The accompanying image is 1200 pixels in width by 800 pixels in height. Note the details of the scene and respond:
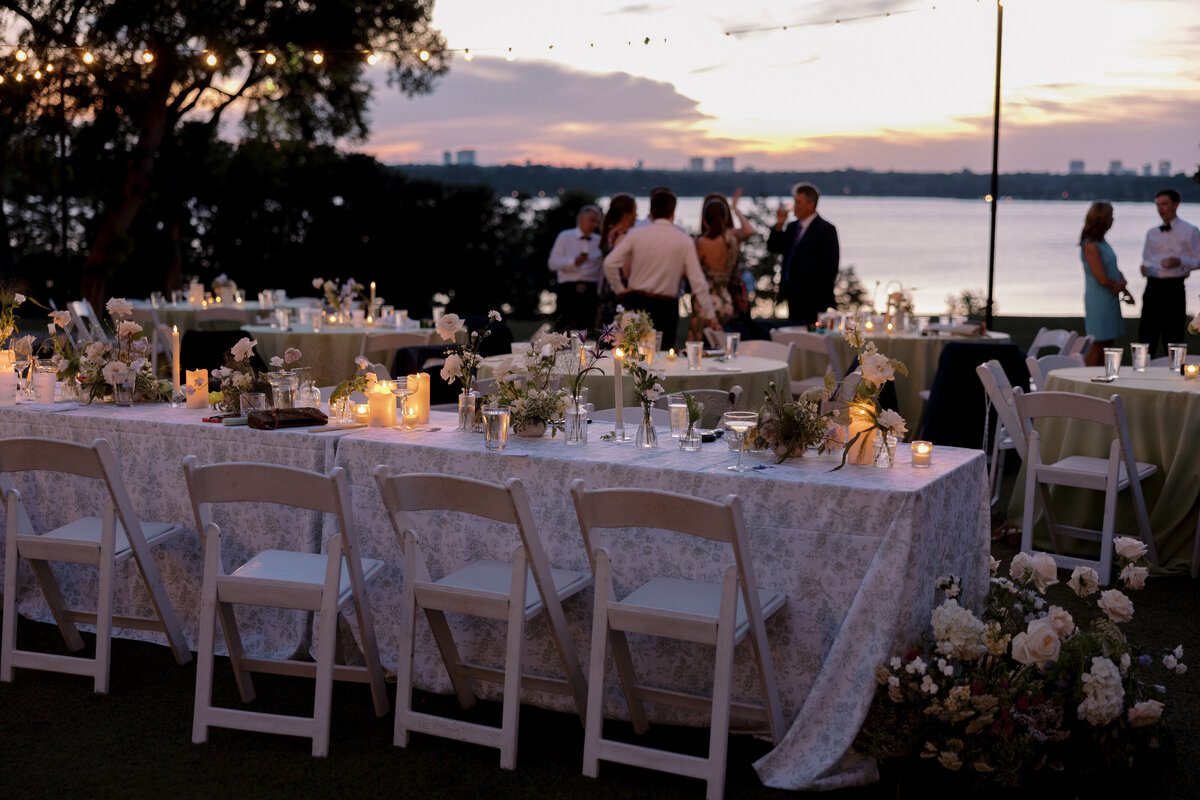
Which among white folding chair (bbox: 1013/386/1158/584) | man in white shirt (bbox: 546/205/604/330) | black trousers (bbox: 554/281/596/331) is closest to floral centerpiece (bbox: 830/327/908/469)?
white folding chair (bbox: 1013/386/1158/584)

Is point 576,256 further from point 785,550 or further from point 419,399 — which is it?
point 785,550

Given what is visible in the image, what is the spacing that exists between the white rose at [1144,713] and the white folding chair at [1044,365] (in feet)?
12.0

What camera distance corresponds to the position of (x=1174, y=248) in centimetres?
1060

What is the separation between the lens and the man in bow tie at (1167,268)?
10492 millimetres

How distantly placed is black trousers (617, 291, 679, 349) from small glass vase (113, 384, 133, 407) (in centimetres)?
407

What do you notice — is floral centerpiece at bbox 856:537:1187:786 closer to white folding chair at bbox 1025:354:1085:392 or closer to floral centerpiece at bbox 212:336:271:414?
floral centerpiece at bbox 212:336:271:414

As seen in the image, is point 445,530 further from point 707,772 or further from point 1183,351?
point 1183,351

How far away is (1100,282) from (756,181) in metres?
7.94

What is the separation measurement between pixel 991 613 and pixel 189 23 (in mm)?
13908

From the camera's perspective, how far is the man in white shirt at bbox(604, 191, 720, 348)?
817 centimetres

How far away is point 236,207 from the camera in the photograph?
1744 cm

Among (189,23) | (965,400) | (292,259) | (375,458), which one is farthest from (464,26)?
(375,458)

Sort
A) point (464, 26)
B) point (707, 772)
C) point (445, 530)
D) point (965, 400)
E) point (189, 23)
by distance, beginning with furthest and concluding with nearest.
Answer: point (189, 23), point (464, 26), point (965, 400), point (445, 530), point (707, 772)

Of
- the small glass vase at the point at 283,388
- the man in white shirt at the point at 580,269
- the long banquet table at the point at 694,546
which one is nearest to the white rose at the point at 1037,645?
the long banquet table at the point at 694,546
